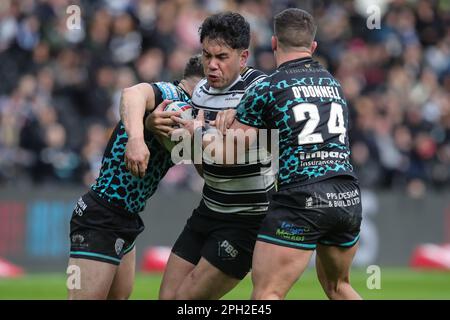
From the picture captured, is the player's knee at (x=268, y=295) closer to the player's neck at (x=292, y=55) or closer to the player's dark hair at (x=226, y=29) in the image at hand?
the player's neck at (x=292, y=55)

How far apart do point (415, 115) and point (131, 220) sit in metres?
12.7

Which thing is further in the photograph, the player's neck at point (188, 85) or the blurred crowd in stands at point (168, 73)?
the blurred crowd in stands at point (168, 73)

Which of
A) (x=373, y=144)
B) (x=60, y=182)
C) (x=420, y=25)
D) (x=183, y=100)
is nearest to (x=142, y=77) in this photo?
(x=60, y=182)

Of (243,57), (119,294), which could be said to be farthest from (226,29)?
(119,294)

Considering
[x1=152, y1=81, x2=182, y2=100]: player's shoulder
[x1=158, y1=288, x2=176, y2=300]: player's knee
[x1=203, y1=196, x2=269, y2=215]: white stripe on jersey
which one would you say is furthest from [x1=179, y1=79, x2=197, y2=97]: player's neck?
[x1=158, y1=288, x2=176, y2=300]: player's knee

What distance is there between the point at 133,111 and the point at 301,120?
1.30m

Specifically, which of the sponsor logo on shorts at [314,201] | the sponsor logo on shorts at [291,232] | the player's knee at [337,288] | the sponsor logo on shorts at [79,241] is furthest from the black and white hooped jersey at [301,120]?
the sponsor logo on shorts at [79,241]

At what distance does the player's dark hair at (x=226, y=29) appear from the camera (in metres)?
7.97

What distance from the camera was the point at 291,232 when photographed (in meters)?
7.38

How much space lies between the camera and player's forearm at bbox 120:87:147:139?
763 cm

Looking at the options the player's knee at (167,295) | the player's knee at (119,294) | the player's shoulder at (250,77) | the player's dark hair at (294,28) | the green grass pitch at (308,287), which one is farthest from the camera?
the green grass pitch at (308,287)

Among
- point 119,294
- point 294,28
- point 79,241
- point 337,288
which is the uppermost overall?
point 294,28

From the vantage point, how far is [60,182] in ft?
55.3

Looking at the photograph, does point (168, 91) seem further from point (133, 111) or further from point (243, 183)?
point (243, 183)
